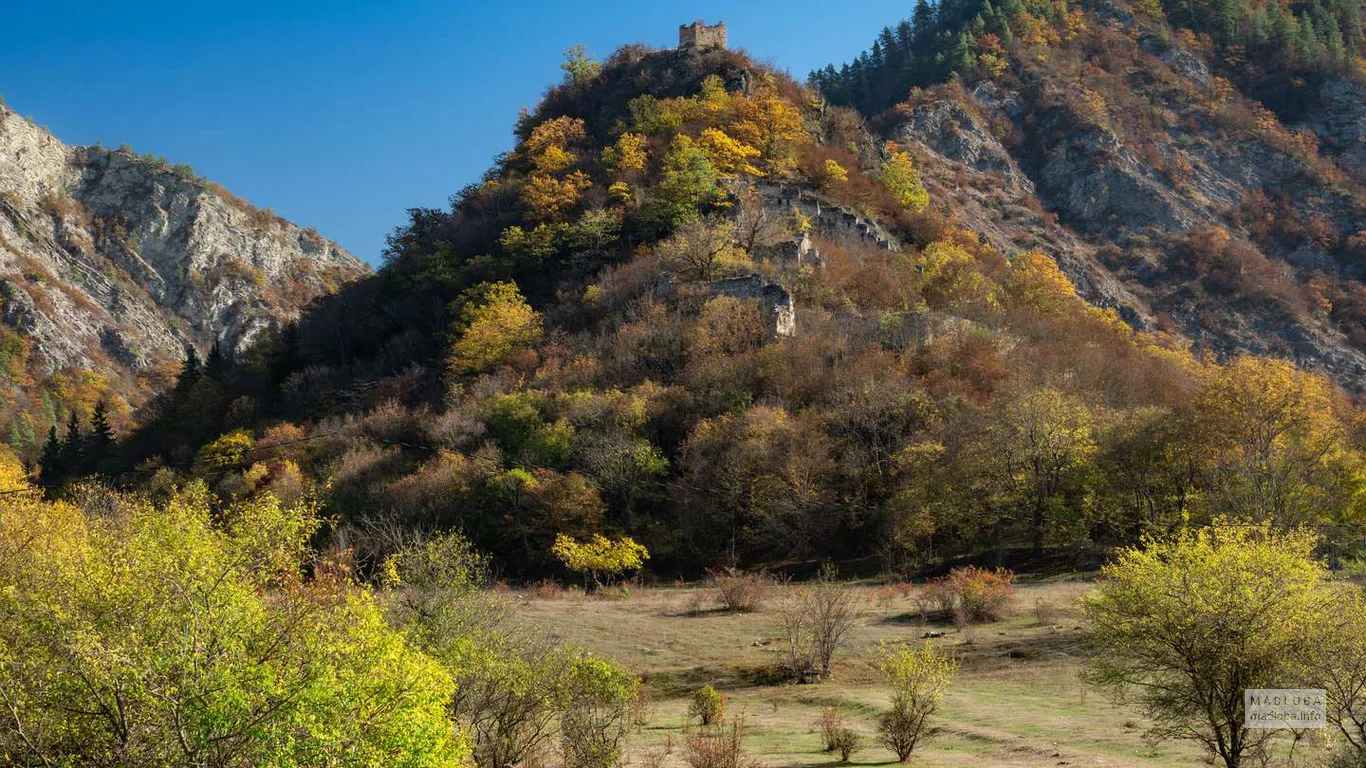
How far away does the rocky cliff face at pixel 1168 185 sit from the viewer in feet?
314

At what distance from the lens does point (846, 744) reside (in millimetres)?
18984

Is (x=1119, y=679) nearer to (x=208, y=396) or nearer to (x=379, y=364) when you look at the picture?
(x=379, y=364)

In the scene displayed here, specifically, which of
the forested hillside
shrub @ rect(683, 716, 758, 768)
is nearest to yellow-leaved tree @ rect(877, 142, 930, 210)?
the forested hillside

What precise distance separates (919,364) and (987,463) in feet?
44.4

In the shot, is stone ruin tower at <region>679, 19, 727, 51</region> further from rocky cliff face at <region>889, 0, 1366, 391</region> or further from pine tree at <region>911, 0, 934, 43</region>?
pine tree at <region>911, 0, 934, 43</region>

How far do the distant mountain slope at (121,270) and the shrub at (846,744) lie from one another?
13200cm

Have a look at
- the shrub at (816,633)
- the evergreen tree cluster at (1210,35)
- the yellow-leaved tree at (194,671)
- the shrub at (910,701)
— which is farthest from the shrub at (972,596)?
the evergreen tree cluster at (1210,35)

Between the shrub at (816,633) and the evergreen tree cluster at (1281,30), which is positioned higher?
the evergreen tree cluster at (1281,30)

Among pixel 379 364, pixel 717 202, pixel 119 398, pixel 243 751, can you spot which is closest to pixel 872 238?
pixel 717 202

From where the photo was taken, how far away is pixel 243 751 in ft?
38.6

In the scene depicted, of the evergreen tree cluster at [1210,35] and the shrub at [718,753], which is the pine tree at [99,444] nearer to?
the shrub at [718,753]

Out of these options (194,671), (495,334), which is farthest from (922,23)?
(194,671)

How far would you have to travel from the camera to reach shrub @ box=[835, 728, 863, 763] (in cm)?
1898

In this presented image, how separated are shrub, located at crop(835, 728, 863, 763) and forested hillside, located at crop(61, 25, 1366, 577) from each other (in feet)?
54.7
